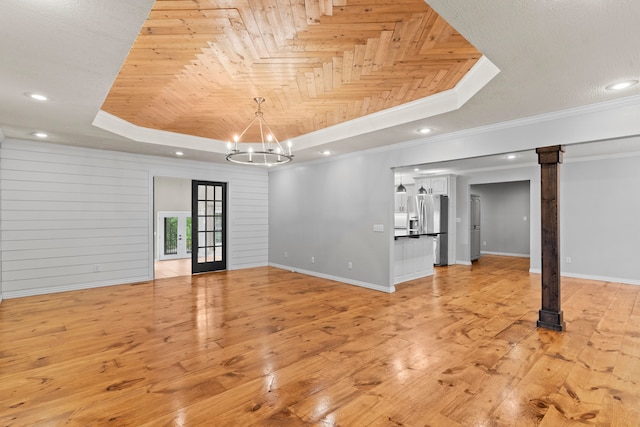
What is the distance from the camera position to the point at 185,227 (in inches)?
409

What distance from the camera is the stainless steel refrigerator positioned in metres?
8.58

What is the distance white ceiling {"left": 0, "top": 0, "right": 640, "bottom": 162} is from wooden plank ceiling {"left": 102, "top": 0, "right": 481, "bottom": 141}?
0.32 meters

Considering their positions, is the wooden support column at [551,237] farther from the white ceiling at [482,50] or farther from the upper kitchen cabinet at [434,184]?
the upper kitchen cabinet at [434,184]

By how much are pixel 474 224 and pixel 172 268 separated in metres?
8.97

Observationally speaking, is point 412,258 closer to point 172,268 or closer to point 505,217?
point 172,268

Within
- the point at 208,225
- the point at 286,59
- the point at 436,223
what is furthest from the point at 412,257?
the point at 286,59

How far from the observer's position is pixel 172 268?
817 centimetres

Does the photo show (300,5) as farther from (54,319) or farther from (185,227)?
(185,227)

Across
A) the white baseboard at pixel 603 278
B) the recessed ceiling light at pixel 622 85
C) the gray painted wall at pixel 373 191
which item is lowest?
the white baseboard at pixel 603 278

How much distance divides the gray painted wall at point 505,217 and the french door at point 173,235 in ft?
32.0

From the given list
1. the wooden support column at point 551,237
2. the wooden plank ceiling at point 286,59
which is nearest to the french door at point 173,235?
the wooden plank ceiling at point 286,59

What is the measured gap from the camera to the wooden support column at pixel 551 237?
3730mm

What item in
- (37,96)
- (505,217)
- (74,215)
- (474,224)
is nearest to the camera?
(37,96)

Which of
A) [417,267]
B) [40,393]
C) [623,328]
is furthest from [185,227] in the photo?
[623,328]
